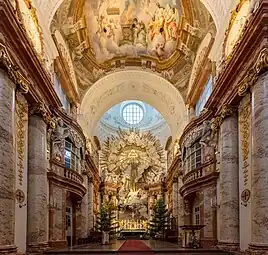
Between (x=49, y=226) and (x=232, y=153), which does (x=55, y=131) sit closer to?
Answer: (x=49, y=226)

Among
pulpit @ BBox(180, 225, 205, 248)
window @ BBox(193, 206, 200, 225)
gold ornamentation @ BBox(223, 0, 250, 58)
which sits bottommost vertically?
pulpit @ BBox(180, 225, 205, 248)

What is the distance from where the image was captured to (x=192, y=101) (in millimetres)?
28875

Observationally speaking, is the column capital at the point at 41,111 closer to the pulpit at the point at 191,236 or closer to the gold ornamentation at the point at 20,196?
the gold ornamentation at the point at 20,196

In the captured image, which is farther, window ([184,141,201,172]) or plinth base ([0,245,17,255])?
window ([184,141,201,172])

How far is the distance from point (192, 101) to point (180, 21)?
4.86 metres

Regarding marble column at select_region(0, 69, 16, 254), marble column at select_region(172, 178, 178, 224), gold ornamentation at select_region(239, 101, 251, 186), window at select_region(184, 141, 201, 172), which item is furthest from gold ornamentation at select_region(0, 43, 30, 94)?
marble column at select_region(172, 178, 178, 224)

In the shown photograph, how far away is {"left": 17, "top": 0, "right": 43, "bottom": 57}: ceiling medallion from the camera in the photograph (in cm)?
1719

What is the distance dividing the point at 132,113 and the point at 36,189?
102 ft

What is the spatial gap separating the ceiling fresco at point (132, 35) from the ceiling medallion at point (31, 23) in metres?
3.62

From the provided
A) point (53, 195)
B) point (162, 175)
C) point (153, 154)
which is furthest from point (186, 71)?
point (153, 154)

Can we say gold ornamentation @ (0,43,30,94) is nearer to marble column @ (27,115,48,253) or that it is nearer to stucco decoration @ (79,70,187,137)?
marble column @ (27,115,48,253)

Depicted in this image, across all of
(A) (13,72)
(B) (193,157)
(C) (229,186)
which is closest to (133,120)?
(B) (193,157)

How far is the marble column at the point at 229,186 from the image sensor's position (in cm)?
1841

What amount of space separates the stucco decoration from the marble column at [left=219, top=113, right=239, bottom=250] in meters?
11.1
